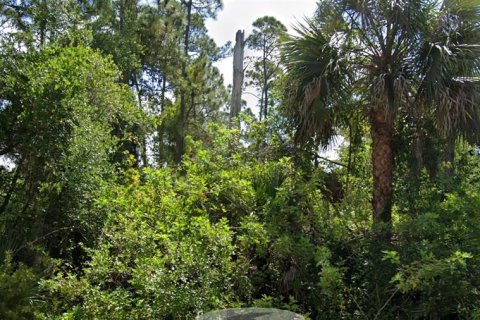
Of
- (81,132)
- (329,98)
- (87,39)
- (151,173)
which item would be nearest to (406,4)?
(329,98)

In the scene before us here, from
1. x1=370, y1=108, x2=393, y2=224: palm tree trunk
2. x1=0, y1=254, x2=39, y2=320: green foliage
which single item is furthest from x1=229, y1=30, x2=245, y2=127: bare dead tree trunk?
x1=0, y1=254, x2=39, y2=320: green foliage

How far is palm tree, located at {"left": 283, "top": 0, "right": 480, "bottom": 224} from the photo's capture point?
755 cm

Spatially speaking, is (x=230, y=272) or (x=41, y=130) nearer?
(x=230, y=272)


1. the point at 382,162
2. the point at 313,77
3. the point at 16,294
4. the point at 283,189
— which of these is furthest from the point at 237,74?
the point at 16,294

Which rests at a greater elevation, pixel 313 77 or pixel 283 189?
pixel 313 77

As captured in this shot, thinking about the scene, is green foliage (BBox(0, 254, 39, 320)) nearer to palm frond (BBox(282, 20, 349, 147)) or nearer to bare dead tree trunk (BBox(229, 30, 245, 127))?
palm frond (BBox(282, 20, 349, 147))

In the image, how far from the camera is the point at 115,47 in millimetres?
17312

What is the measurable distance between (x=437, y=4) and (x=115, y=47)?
11.6m

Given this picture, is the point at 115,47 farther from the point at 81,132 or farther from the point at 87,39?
the point at 81,132

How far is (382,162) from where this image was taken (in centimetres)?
803

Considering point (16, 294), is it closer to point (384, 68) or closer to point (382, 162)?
point (382, 162)

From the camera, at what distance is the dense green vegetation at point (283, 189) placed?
616 cm

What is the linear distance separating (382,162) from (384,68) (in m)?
1.42

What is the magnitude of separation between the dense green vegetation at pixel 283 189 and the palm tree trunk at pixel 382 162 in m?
0.02
